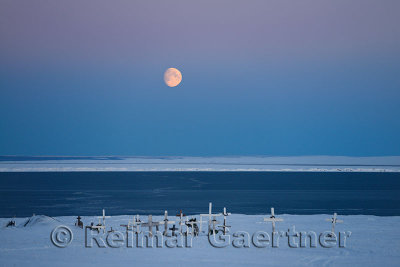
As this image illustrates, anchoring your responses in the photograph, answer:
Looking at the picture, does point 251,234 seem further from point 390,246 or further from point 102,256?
point 102,256

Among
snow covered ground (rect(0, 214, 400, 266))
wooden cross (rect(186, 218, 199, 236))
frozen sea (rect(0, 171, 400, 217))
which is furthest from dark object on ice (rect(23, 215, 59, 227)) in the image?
frozen sea (rect(0, 171, 400, 217))

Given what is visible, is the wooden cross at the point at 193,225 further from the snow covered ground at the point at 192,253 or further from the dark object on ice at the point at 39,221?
the dark object on ice at the point at 39,221

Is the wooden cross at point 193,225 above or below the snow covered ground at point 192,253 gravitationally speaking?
above

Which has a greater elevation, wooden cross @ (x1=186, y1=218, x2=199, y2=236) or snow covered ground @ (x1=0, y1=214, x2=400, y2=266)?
wooden cross @ (x1=186, y1=218, x2=199, y2=236)

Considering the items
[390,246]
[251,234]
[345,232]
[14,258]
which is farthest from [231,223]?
[14,258]

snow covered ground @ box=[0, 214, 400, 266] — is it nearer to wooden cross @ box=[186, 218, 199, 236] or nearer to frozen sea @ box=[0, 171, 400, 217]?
wooden cross @ box=[186, 218, 199, 236]

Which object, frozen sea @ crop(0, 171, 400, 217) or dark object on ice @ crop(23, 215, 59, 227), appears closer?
dark object on ice @ crop(23, 215, 59, 227)

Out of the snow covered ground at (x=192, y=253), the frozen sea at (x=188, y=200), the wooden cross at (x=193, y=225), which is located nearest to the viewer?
the snow covered ground at (x=192, y=253)

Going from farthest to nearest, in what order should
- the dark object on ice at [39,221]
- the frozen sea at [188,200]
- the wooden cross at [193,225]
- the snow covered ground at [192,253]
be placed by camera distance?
the frozen sea at [188,200]
the dark object on ice at [39,221]
the wooden cross at [193,225]
the snow covered ground at [192,253]

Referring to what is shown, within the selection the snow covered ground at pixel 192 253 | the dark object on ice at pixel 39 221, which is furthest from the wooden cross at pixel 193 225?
the dark object on ice at pixel 39 221

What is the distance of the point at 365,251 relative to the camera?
1723 centimetres

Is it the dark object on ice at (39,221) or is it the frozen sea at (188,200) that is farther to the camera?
the frozen sea at (188,200)

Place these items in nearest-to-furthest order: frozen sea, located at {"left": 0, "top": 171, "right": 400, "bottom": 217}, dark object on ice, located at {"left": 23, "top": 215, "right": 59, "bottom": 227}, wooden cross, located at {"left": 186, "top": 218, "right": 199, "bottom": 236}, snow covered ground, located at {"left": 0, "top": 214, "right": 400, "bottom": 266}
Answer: snow covered ground, located at {"left": 0, "top": 214, "right": 400, "bottom": 266}, wooden cross, located at {"left": 186, "top": 218, "right": 199, "bottom": 236}, dark object on ice, located at {"left": 23, "top": 215, "right": 59, "bottom": 227}, frozen sea, located at {"left": 0, "top": 171, "right": 400, "bottom": 217}

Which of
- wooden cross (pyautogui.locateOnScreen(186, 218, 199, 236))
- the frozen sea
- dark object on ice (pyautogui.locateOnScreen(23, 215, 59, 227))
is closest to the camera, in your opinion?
wooden cross (pyautogui.locateOnScreen(186, 218, 199, 236))
